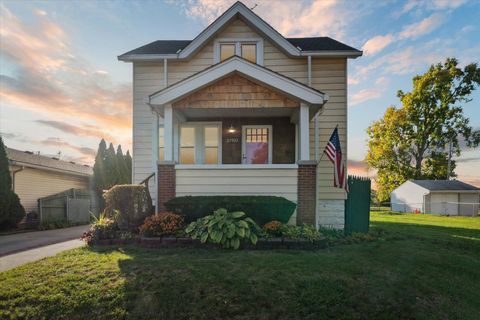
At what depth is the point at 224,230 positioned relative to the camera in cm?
605

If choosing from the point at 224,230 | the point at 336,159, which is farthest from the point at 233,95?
the point at 224,230

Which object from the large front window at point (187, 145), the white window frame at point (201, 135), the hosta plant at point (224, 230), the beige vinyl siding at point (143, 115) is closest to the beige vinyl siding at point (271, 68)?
the beige vinyl siding at point (143, 115)

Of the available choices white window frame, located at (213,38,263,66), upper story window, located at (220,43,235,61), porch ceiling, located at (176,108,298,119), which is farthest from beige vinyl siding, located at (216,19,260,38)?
porch ceiling, located at (176,108,298,119)

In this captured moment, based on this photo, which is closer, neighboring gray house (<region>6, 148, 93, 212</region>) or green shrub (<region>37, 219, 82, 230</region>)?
green shrub (<region>37, 219, 82, 230</region>)

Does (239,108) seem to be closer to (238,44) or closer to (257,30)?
(238,44)

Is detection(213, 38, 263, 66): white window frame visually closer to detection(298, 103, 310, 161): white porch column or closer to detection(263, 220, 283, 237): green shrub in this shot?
detection(298, 103, 310, 161): white porch column

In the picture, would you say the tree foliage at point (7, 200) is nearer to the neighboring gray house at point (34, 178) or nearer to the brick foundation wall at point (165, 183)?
the neighboring gray house at point (34, 178)

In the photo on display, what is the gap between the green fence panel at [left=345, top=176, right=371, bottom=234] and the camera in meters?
8.67

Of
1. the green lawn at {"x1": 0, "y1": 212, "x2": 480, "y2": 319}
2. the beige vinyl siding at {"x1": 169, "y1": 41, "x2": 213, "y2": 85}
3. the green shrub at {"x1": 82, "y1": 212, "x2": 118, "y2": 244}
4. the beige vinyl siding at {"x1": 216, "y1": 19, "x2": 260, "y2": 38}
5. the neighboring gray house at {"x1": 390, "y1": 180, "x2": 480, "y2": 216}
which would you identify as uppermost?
the beige vinyl siding at {"x1": 216, "y1": 19, "x2": 260, "y2": 38}

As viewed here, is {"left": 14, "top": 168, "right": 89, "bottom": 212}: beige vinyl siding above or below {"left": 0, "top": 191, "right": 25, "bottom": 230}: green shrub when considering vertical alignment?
→ above

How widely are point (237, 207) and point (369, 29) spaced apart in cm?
913

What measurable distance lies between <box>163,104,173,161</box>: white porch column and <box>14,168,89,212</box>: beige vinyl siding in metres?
10.5

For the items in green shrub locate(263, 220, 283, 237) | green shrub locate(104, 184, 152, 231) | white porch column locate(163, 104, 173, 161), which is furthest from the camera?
white porch column locate(163, 104, 173, 161)

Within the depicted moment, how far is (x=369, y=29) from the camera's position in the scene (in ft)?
34.9
